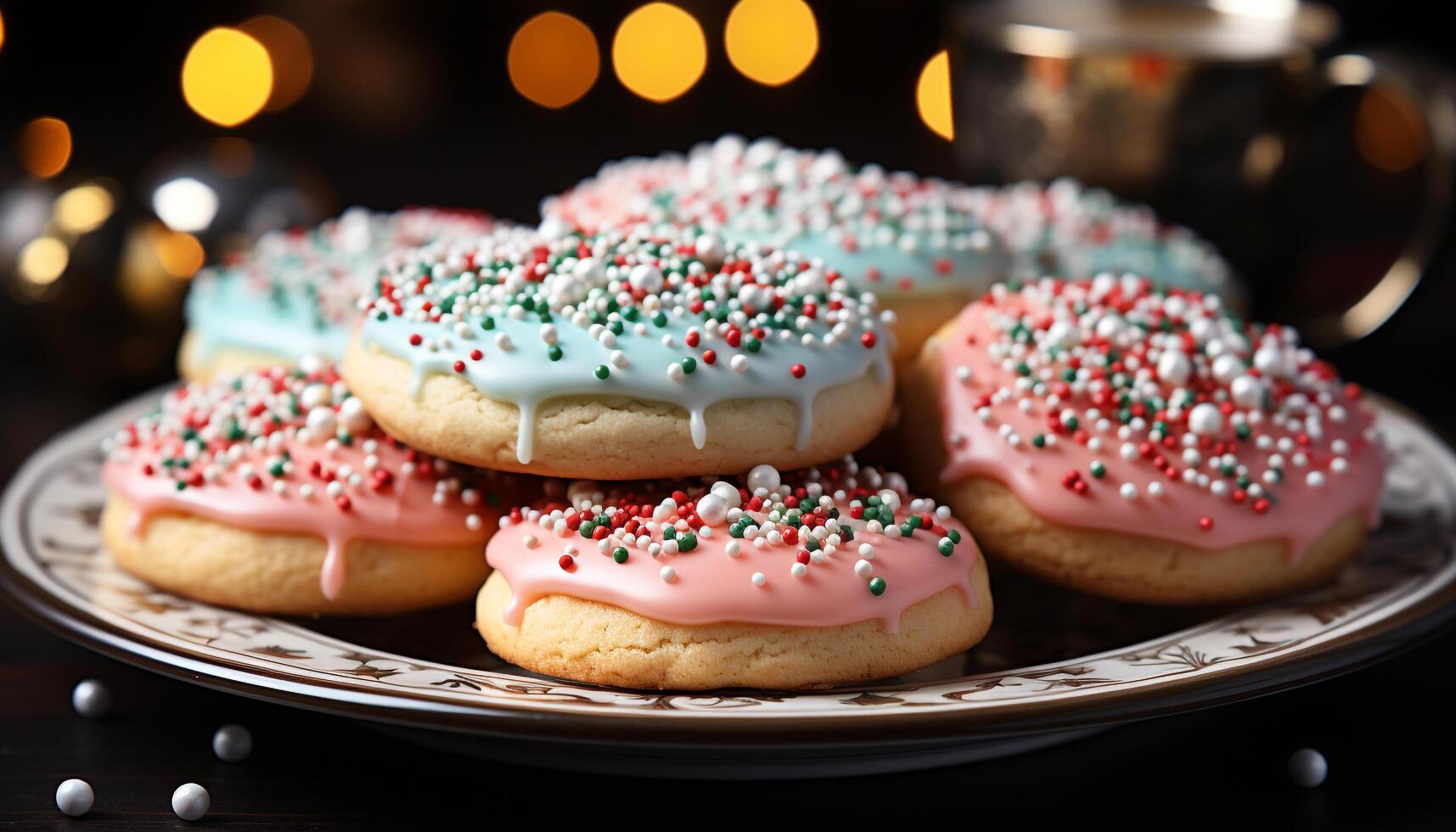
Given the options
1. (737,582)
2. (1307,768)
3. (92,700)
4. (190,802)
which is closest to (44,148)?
(92,700)

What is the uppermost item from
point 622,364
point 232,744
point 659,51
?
point 659,51

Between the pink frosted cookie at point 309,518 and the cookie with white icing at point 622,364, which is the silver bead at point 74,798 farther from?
the cookie with white icing at point 622,364

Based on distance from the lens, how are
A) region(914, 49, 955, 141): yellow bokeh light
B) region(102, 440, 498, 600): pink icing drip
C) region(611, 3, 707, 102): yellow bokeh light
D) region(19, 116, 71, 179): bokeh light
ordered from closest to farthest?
region(102, 440, 498, 600): pink icing drip, region(19, 116, 71, 179): bokeh light, region(611, 3, 707, 102): yellow bokeh light, region(914, 49, 955, 141): yellow bokeh light

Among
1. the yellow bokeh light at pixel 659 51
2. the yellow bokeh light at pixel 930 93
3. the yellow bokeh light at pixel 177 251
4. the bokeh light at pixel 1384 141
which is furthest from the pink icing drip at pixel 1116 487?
the yellow bokeh light at pixel 659 51

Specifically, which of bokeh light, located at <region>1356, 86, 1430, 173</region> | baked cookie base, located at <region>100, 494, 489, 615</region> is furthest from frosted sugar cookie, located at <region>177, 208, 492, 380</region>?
bokeh light, located at <region>1356, 86, 1430, 173</region>

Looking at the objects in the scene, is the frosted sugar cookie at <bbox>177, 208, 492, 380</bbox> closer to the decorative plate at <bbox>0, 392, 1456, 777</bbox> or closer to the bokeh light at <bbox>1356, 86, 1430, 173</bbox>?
the decorative plate at <bbox>0, 392, 1456, 777</bbox>

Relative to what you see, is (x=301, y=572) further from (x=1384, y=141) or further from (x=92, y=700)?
(x=1384, y=141)
